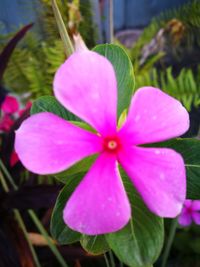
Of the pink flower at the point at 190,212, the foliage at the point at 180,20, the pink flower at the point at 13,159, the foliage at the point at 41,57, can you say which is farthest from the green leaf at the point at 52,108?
the foliage at the point at 180,20

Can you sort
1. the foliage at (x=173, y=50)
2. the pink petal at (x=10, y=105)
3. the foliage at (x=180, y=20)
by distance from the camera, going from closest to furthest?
the pink petal at (x=10, y=105), the foliage at (x=173, y=50), the foliage at (x=180, y=20)

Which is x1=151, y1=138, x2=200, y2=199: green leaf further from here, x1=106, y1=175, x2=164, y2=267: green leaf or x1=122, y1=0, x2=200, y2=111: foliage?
x1=122, y1=0, x2=200, y2=111: foliage

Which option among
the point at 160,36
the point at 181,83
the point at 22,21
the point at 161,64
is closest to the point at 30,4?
the point at 22,21

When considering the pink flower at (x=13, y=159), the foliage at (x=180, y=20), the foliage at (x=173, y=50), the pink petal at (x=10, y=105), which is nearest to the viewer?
the pink flower at (x=13, y=159)

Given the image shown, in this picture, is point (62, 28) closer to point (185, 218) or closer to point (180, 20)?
point (185, 218)

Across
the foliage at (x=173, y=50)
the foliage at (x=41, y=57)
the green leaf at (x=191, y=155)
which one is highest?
the green leaf at (x=191, y=155)

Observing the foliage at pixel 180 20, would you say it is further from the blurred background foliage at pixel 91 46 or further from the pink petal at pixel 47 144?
the pink petal at pixel 47 144

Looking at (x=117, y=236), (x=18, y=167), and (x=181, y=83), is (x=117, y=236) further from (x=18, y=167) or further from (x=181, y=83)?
(x=181, y=83)

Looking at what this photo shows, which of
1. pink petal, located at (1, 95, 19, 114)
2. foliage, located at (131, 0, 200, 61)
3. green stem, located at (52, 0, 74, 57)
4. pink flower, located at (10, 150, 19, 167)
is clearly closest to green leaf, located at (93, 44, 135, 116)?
green stem, located at (52, 0, 74, 57)
